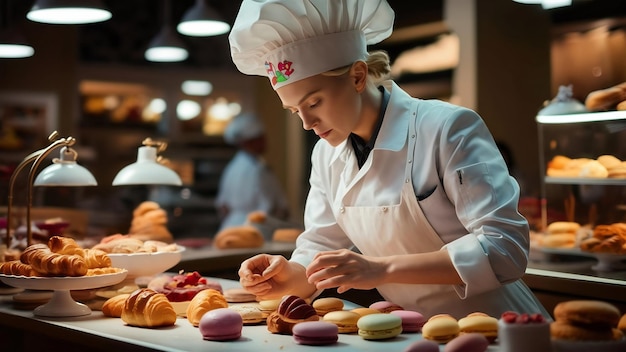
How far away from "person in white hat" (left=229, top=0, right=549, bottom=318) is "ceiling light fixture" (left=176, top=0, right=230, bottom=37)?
8.48 feet

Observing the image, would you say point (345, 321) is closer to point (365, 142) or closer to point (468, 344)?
point (468, 344)

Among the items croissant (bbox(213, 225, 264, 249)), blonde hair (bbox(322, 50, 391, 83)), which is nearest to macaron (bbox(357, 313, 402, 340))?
blonde hair (bbox(322, 50, 391, 83))

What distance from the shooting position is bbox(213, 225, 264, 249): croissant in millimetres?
4254

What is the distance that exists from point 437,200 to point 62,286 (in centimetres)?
106

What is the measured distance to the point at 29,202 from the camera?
285 cm

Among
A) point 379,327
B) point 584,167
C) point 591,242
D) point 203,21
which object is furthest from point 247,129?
point 379,327

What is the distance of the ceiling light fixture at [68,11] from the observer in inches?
137

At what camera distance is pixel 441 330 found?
1.88 metres

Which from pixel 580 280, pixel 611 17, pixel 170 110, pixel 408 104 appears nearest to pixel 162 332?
pixel 408 104

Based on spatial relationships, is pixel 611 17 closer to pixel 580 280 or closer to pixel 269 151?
pixel 580 280

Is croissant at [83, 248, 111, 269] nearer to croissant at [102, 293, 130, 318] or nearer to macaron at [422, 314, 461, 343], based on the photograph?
croissant at [102, 293, 130, 318]

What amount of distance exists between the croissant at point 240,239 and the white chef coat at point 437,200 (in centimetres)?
160

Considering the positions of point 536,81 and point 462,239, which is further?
point 536,81

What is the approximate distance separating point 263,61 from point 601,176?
175 centimetres
